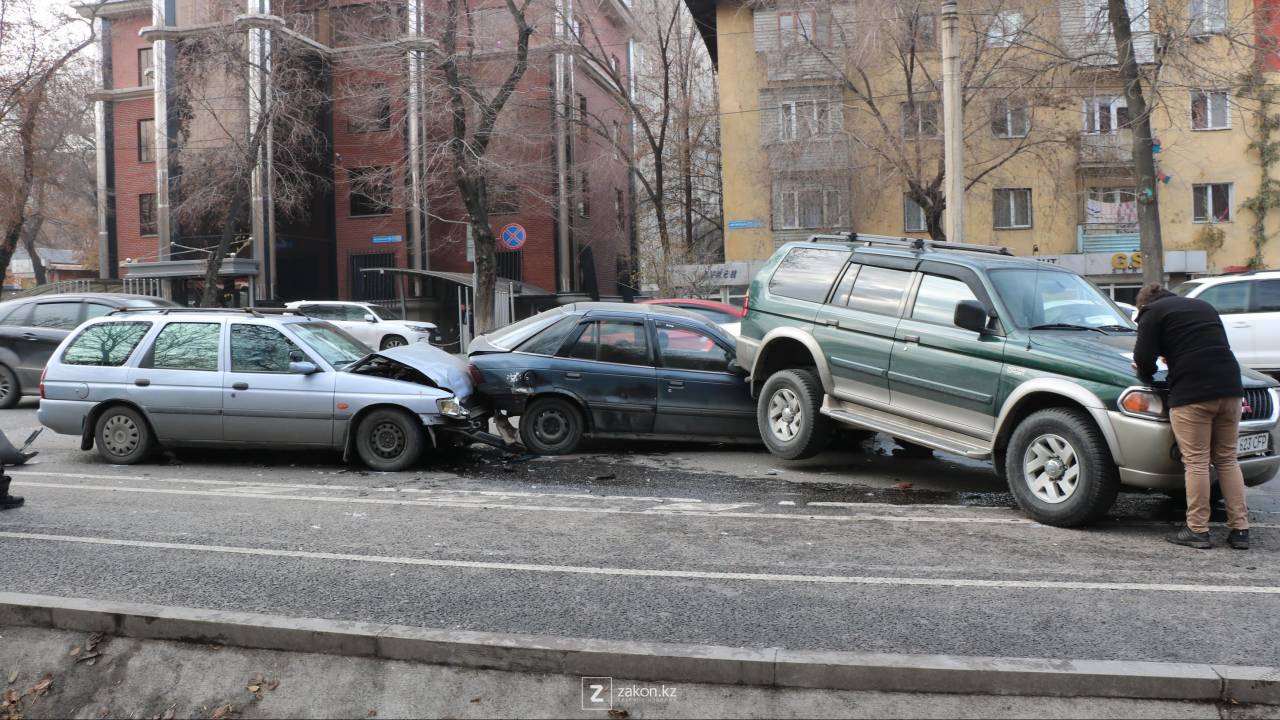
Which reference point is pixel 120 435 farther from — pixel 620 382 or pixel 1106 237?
pixel 1106 237

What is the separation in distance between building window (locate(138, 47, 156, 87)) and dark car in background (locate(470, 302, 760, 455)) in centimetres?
3531

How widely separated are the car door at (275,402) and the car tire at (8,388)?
23.8ft

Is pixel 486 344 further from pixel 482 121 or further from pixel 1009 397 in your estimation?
pixel 482 121

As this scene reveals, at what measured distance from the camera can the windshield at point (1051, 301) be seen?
24.7ft

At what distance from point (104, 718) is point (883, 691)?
352cm

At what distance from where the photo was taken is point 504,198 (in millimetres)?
34625

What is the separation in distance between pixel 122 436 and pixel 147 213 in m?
32.7

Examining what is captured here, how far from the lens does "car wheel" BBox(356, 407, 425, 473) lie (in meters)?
9.16

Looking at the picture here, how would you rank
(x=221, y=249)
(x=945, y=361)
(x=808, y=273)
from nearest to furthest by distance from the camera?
(x=945, y=361) < (x=808, y=273) < (x=221, y=249)

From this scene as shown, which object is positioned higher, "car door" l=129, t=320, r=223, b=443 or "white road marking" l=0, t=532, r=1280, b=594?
"car door" l=129, t=320, r=223, b=443

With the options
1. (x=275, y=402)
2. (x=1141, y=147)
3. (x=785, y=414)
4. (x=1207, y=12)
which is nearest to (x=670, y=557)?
(x=785, y=414)

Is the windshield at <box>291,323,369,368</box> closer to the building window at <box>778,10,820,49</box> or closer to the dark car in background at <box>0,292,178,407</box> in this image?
the dark car in background at <box>0,292,178,407</box>

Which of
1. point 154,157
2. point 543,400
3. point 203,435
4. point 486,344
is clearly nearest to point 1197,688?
point 543,400

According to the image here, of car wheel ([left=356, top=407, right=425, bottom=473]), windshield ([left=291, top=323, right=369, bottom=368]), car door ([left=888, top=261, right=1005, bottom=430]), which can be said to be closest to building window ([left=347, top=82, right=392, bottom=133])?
windshield ([left=291, top=323, right=369, bottom=368])
